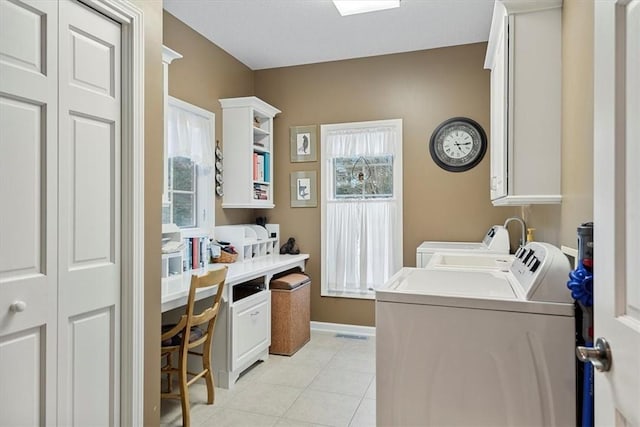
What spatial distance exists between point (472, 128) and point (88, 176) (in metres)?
3.21

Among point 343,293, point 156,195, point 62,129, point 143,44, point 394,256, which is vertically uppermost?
point 143,44

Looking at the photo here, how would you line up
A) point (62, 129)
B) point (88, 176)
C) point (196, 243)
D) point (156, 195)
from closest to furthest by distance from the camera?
point (62, 129), point (88, 176), point (156, 195), point (196, 243)

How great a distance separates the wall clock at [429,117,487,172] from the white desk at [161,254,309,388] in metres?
1.93

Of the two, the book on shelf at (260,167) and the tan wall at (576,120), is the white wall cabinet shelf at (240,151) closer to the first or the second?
the book on shelf at (260,167)

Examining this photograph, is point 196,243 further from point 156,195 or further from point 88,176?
point 88,176

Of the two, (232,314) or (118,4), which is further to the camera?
(232,314)

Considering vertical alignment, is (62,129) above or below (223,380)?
above

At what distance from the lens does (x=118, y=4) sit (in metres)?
1.69

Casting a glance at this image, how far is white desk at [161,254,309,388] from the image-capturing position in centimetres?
280

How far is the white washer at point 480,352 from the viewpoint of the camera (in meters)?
1.33

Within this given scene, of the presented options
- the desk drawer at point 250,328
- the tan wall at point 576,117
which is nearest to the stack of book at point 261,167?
the desk drawer at point 250,328

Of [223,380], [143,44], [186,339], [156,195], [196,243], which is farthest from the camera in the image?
[196,243]

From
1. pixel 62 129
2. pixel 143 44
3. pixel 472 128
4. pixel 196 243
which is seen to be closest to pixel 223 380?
pixel 196 243

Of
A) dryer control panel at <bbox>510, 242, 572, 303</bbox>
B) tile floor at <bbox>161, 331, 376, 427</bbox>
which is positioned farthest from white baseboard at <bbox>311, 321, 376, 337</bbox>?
dryer control panel at <bbox>510, 242, 572, 303</bbox>
